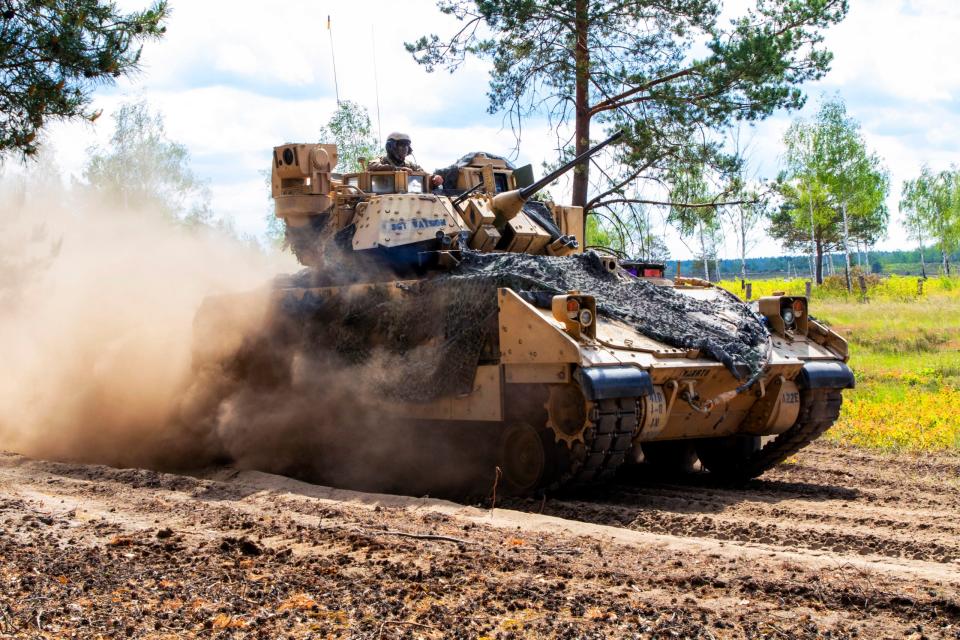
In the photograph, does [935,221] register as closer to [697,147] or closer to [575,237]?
[697,147]

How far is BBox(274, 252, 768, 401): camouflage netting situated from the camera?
9383 millimetres

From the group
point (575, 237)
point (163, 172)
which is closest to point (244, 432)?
point (575, 237)

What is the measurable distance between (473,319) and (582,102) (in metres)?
9.79

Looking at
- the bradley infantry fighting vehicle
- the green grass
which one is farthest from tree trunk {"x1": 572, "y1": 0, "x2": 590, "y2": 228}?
the bradley infantry fighting vehicle

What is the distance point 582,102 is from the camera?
60.7 ft

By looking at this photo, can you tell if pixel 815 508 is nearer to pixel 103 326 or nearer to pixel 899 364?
pixel 103 326

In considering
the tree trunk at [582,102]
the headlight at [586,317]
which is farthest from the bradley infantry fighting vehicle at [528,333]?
the tree trunk at [582,102]

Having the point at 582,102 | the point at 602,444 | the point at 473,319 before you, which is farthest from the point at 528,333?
the point at 582,102

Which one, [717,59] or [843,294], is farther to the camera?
[843,294]

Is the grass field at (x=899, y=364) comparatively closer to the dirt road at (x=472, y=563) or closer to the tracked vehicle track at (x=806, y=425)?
the tracked vehicle track at (x=806, y=425)

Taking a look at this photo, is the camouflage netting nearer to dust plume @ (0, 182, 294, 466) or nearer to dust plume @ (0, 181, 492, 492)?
dust plume @ (0, 181, 492, 492)

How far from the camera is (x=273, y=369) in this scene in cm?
1193

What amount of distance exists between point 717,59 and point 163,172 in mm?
29125

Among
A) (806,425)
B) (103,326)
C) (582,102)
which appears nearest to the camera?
(806,425)
